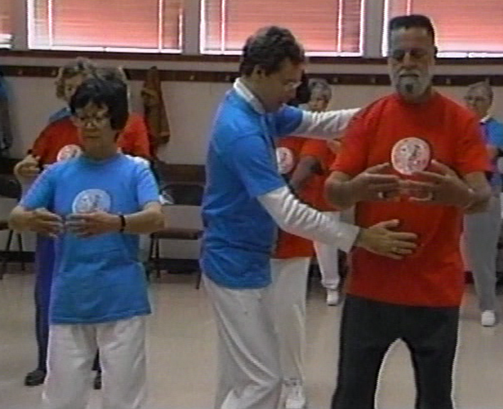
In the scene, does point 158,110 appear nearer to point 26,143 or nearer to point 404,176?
point 26,143

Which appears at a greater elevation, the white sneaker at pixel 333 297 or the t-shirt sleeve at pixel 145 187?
the t-shirt sleeve at pixel 145 187

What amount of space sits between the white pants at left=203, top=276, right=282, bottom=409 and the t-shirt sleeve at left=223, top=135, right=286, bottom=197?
0.36 meters

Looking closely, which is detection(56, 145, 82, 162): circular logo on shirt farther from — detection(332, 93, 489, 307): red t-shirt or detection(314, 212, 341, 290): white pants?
detection(314, 212, 341, 290): white pants

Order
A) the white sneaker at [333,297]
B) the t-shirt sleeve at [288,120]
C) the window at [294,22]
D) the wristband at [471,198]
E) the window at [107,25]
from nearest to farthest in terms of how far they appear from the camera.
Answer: the wristband at [471,198] → the t-shirt sleeve at [288,120] → the white sneaker at [333,297] → the window at [294,22] → the window at [107,25]

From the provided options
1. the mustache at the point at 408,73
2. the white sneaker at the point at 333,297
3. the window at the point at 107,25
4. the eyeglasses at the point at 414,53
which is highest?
the window at the point at 107,25

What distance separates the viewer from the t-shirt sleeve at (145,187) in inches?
111

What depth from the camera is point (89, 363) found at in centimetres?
283

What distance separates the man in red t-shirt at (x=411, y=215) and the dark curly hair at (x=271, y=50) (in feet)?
1.08

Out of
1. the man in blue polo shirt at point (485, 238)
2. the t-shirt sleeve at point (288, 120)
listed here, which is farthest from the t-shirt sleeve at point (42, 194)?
the man in blue polo shirt at point (485, 238)

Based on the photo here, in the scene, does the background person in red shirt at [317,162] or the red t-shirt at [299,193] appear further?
the background person in red shirt at [317,162]

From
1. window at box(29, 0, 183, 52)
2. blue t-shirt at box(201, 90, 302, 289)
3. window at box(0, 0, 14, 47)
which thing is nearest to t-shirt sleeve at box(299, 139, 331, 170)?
blue t-shirt at box(201, 90, 302, 289)

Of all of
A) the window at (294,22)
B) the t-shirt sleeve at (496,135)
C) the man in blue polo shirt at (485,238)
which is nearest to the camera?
the man in blue polo shirt at (485,238)

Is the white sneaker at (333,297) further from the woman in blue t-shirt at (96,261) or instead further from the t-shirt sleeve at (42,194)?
the t-shirt sleeve at (42,194)

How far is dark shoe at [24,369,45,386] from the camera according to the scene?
4363 millimetres
